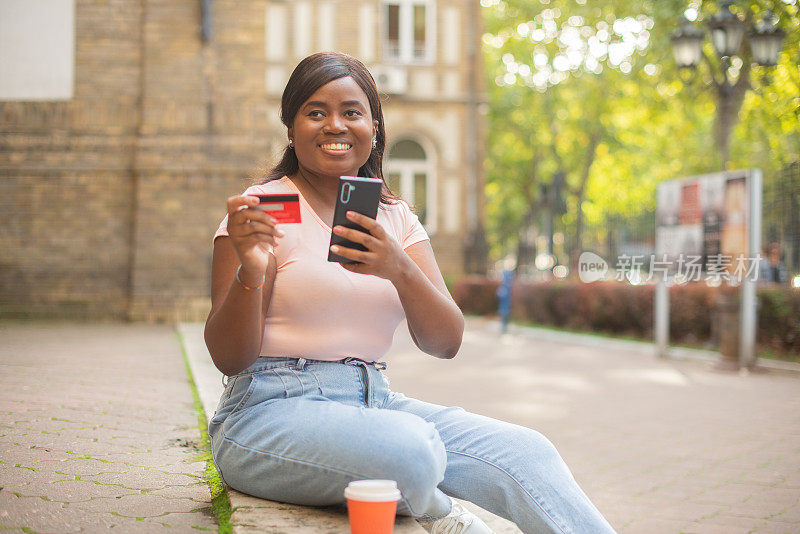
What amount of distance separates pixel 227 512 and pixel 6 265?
391 inches

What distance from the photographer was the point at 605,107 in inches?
1109

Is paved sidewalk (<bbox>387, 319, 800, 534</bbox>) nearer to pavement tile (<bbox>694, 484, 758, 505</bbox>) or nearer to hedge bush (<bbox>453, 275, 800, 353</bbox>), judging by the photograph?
pavement tile (<bbox>694, 484, 758, 505</bbox>)

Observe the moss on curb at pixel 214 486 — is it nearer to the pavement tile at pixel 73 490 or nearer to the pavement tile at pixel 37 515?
the pavement tile at pixel 73 490

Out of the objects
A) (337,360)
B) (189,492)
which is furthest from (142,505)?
(337,360)

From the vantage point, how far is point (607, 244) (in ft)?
55.0

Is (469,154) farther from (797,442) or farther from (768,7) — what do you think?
(797,442)

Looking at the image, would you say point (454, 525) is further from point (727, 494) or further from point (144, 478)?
point (727, 494)

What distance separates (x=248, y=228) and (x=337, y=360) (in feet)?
2.00

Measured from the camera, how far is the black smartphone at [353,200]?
7.95ft

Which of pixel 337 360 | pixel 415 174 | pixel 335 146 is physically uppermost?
pixel 415 174

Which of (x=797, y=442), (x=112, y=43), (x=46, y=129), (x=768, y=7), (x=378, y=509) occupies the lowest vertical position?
(x=797, y=442)

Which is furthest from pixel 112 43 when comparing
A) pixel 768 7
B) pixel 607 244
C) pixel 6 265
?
pixel 768 7

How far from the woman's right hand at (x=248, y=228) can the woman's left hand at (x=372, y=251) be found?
192 mm

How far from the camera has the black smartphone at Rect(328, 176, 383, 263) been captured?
2422 mm
